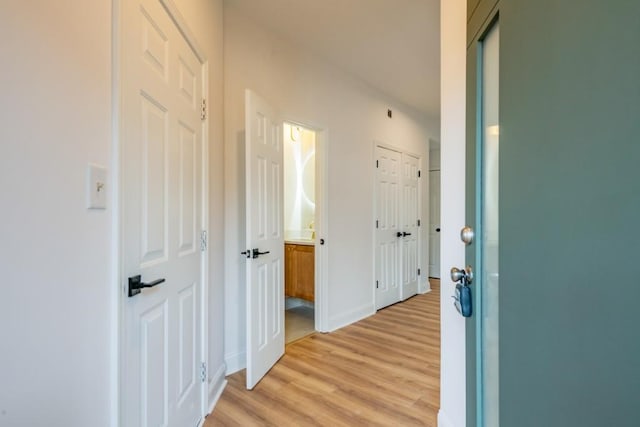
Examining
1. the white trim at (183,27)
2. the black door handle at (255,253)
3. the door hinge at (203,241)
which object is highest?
the white trim at (183,27)

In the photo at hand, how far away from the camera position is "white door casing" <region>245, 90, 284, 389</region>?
2123 millimetres

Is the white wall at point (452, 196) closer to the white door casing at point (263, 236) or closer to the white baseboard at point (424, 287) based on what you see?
the white door casing at point (263, 236)

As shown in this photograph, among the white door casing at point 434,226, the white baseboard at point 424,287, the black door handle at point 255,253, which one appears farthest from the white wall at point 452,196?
the white door casing at point 434,226

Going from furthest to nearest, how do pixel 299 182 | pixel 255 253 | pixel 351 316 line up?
pixel 299 182, pixel 351 316, pixel 255 253

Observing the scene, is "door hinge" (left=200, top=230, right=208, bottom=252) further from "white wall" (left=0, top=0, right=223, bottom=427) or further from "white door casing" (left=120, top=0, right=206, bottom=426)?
"white wall" (left=0, top=0, right=223, bottom=427)

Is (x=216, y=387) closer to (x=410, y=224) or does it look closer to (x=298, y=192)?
(x=298, y=192)

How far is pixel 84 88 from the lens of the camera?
2.90 feet

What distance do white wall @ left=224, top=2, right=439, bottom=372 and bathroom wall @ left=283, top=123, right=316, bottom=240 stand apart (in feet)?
3.40

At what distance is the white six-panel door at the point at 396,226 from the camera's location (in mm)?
3924

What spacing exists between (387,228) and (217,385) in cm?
271

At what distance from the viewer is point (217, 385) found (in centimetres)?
204

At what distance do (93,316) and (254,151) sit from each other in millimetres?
1492

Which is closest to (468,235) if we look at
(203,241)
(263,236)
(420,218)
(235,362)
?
(203,241)

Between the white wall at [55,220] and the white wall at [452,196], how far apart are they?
4.55ft
